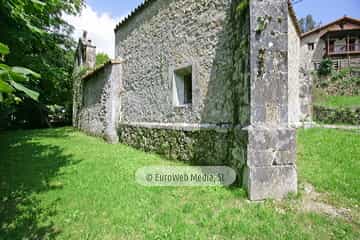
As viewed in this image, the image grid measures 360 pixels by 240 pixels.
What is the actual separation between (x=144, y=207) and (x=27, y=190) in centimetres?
220

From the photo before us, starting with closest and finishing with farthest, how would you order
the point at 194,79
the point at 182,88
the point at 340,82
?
the point at 194,79
the point at 182,88
the point at 340,82

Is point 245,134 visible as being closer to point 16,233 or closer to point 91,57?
point 16,233

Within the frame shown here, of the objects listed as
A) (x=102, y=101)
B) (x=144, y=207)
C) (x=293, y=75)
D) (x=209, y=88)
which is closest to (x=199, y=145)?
(x=209, y=88)

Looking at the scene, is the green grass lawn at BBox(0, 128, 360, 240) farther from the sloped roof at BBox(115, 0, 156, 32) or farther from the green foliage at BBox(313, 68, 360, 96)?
the green foliage at BBox(313, 68, 360, 96)

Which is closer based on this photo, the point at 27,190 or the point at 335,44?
the point at 27,190

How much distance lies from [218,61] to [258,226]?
3322 millimetres

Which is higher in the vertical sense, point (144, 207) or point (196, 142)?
point (196, 142)

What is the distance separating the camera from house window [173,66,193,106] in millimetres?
5902

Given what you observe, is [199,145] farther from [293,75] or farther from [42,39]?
[293,75]

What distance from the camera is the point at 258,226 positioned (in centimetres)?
254

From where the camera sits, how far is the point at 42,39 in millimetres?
4449

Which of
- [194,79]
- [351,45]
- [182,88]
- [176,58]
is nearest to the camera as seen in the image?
[194,79]

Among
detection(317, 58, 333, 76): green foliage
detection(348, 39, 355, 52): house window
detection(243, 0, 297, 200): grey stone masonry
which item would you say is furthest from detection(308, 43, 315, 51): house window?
detection(243, 0, 297, 200): grey stone masonry

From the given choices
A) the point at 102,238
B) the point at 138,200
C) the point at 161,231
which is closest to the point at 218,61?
the point at 138,200
